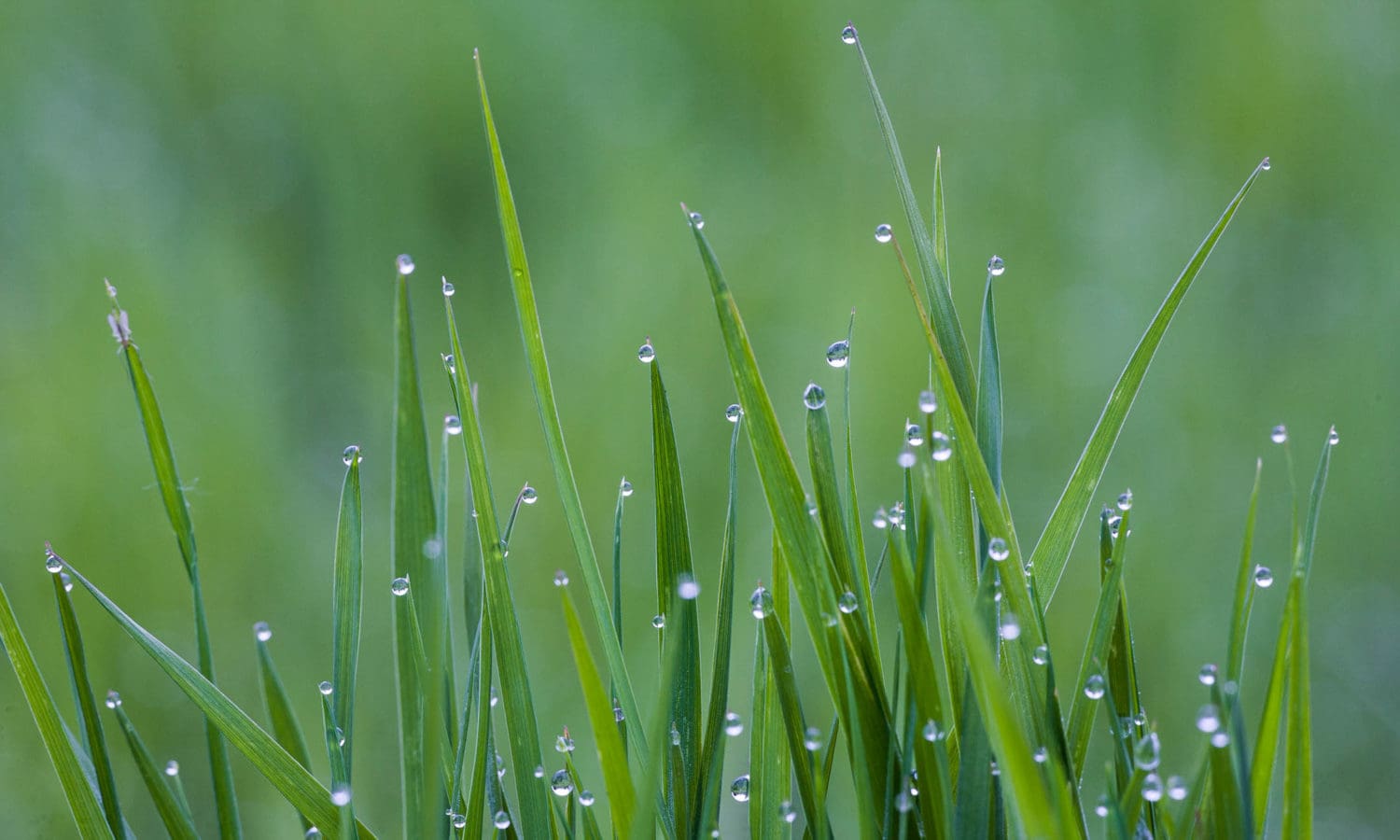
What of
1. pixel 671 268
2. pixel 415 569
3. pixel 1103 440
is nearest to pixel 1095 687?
pixel 1103 440

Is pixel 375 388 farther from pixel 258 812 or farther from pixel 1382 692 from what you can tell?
pixel 1382 692

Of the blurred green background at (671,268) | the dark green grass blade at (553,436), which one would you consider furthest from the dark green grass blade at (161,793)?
the blurred green background at (671,268)

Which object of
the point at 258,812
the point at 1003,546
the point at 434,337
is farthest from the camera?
the point at 434,337

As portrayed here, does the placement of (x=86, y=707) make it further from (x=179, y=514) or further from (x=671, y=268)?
(x=671, y=268)

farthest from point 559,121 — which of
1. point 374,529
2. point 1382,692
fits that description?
point 1382,692

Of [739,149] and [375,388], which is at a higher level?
[739,149]

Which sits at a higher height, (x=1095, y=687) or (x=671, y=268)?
(x=671, y=268)
